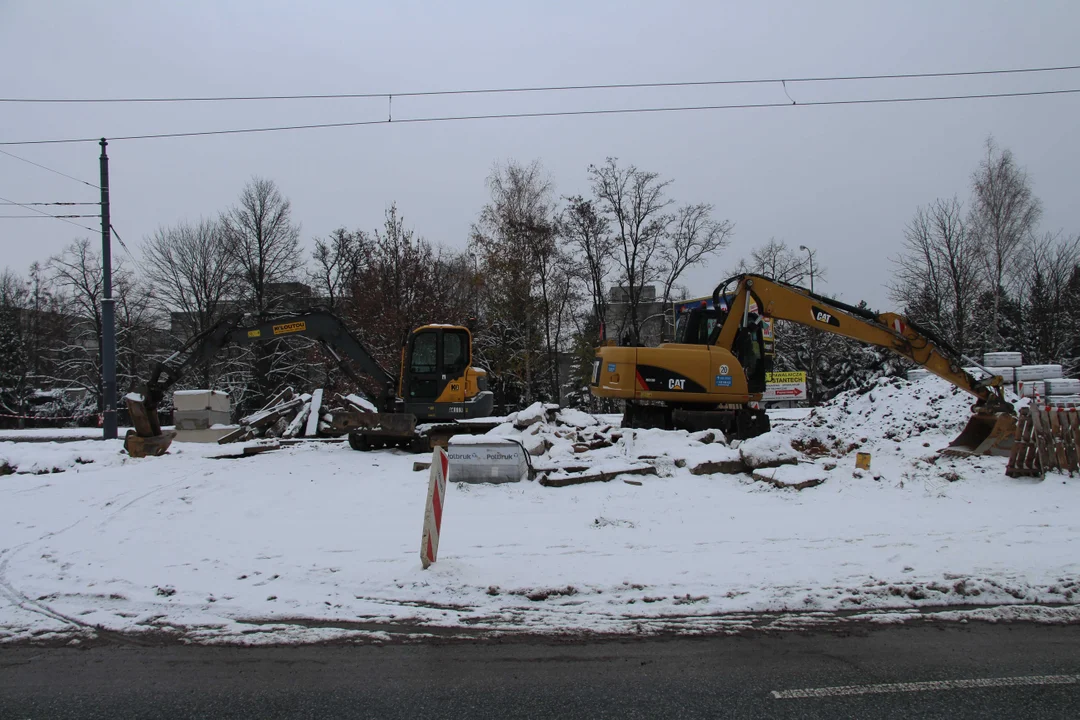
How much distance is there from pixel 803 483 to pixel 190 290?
3971 cm

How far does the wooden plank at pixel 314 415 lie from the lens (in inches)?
666

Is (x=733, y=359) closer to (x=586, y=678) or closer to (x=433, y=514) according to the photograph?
(x=433, y=514)

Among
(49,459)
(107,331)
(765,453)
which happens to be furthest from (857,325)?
(107,331)

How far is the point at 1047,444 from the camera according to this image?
377 inches

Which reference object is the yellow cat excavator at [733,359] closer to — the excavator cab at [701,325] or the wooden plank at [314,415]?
the excavator cab at [701,325]

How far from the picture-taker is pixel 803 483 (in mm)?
9328

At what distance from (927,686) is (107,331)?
60.7 feet

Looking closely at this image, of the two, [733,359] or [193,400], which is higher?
[733,359]

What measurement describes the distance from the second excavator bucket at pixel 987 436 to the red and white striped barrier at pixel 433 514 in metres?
9.21

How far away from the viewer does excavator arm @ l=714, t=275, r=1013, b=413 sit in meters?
12.5

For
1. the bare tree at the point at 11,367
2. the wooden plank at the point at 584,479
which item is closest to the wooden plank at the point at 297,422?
the wooden plank at the point at 584,479

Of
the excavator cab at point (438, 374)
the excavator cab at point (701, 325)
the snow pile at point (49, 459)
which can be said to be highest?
the excavator cab at point (701, 325)

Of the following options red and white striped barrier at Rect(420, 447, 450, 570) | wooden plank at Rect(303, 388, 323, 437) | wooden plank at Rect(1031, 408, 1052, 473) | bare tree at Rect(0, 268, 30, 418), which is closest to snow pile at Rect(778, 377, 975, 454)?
wooden plank at Rect(1031, 408, 1052, 473)

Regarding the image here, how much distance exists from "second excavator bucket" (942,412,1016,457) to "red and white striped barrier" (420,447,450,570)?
921 cm
